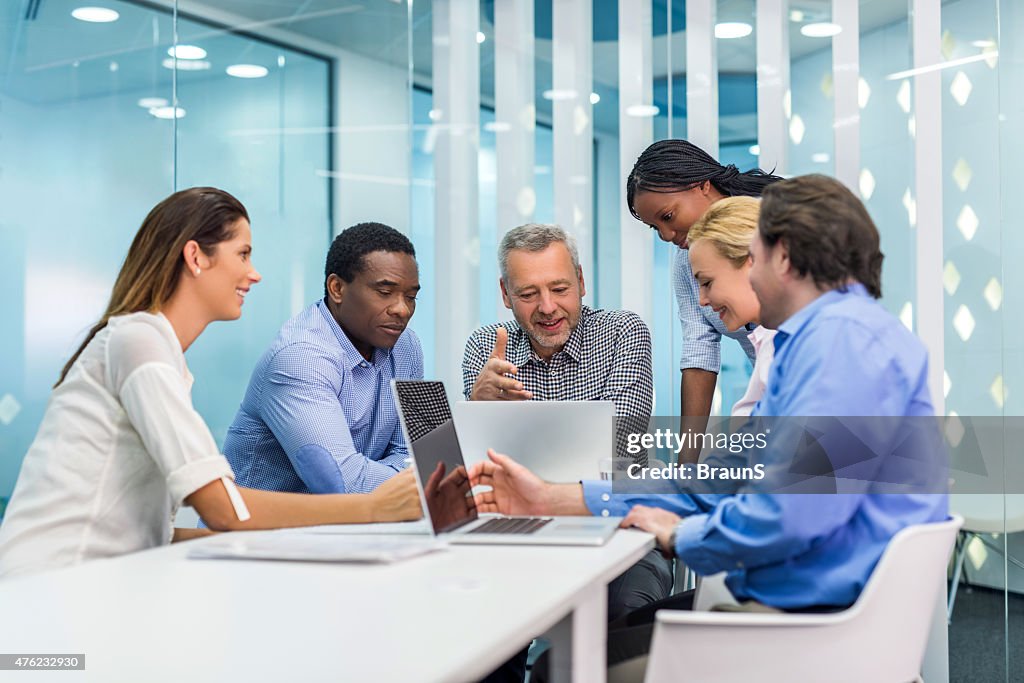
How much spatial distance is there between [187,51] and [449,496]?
2378 millimetres

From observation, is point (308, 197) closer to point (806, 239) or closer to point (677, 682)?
point (806, 239)

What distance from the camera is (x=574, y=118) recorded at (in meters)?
4.15

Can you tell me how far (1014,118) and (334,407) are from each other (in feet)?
7.75

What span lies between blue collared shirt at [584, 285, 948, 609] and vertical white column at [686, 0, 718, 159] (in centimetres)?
215

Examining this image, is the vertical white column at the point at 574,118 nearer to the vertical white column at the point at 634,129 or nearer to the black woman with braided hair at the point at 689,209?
the vertical white column at the point at 634,129

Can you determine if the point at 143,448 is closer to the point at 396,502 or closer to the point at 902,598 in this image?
the point at 396,502

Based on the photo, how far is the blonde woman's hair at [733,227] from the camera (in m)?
2.28

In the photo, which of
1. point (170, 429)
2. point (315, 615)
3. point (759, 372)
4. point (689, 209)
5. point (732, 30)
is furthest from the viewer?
point (732, 30)

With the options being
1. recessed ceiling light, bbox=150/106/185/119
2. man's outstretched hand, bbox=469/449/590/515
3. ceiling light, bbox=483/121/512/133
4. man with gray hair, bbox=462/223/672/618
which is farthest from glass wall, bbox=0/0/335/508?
man's outstretched hand, bbox=469/449/590/515

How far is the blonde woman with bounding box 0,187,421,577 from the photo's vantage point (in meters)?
1.77

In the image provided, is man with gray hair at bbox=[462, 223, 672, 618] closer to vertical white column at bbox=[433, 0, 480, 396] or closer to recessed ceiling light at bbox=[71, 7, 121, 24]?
vertical white column at bbox=[433, 0, 480, 396]

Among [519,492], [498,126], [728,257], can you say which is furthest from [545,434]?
[498,126]

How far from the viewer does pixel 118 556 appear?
5.76ft

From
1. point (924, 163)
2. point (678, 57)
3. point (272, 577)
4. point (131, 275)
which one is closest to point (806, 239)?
point (272, 577)
